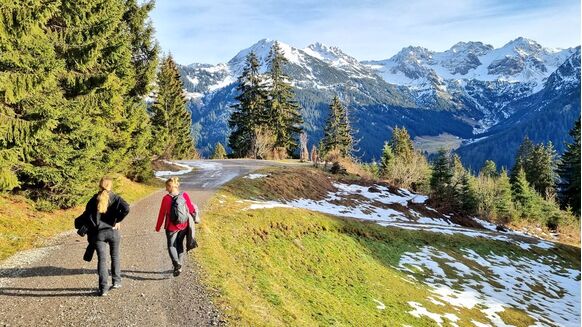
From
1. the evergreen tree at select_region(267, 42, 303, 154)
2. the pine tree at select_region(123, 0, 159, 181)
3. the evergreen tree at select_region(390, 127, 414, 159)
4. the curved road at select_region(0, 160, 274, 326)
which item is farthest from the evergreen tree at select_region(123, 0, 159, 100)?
the evergreen tree at select_region(390, 127, 414, 159)

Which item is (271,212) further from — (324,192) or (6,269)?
(324,192)

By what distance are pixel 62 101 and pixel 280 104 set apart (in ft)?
171

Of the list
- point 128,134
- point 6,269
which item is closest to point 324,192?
point 128,134

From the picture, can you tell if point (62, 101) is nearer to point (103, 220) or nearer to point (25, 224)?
point (25, 224)

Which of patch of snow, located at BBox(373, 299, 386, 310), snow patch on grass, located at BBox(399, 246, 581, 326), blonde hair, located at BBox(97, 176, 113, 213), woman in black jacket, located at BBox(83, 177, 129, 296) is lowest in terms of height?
snow patch on grass, located at BBox(399, 246, 581, 326)

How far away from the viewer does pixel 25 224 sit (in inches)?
581

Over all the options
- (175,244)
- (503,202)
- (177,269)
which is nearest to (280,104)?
(503,202)

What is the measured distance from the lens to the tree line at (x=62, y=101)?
12734 mm

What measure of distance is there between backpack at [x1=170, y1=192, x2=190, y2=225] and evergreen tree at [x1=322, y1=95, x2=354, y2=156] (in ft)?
198

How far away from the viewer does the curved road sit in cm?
825

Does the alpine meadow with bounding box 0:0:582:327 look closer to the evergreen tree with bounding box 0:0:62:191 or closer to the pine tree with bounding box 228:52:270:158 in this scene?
the evergreen tree with bounding box 0:0:62:191

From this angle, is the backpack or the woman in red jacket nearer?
the backpack

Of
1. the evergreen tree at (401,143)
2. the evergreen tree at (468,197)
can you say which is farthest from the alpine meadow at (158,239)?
the evergreen tree at (401,143)

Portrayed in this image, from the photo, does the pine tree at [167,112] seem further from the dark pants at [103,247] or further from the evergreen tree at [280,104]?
the dark pants at [103,247]
